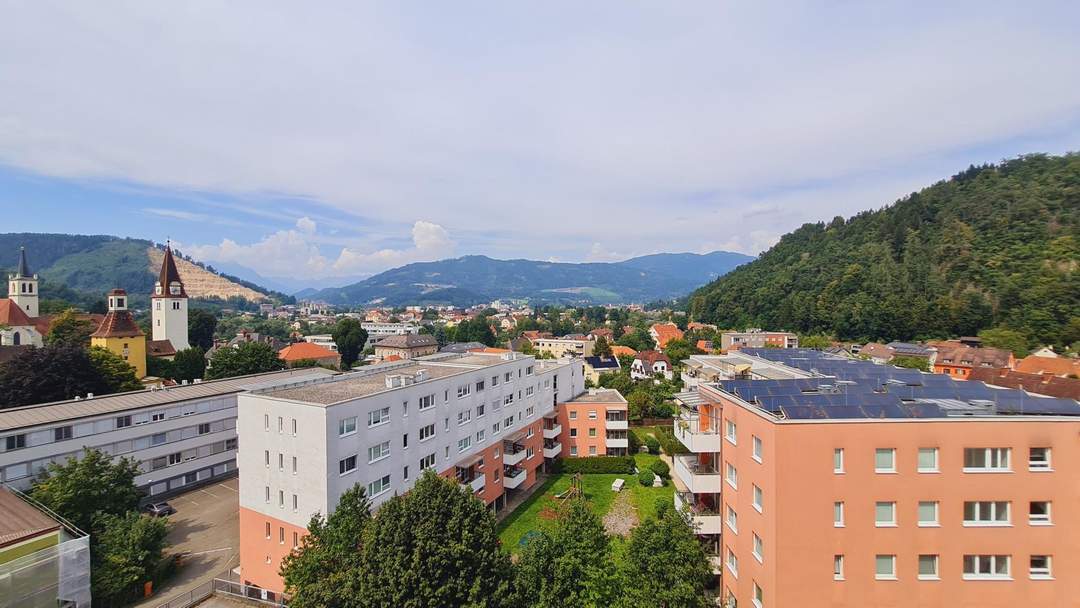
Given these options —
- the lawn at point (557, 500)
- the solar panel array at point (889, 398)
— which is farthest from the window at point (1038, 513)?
the lawn at point (557, 500)

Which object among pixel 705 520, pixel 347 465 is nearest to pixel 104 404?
pixel 347 465

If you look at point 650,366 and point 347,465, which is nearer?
point 347,465

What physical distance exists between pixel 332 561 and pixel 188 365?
50844 mm

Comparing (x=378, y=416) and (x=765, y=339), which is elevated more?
(x=378, y=416)

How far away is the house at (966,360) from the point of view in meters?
57.6

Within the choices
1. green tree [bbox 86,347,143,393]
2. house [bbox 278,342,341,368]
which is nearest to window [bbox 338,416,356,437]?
green tree [bbox 86,347,143,393]

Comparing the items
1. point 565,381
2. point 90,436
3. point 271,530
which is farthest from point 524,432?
point 90,436

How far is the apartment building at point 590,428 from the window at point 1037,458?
2502cm

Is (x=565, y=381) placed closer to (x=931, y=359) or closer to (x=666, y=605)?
(x=666, y=605)

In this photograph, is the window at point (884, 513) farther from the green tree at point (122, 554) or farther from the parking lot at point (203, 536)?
the green tree at point (122, 554)

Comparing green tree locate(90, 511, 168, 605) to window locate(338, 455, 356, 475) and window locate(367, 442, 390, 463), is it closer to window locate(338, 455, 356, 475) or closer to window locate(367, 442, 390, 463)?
window locate(338, 455, 356, 475)

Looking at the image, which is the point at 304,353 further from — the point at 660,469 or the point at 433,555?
the point at 433,555

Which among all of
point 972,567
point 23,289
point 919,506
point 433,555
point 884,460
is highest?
point 23,289

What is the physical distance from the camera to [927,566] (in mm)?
12734
